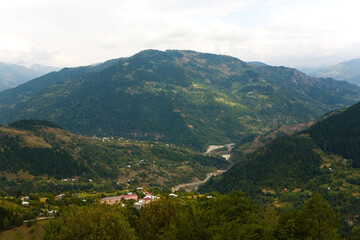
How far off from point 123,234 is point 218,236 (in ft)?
76.5

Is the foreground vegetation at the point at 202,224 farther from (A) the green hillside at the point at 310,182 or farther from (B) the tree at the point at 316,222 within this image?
(A) the green hillside at the point at 310,182

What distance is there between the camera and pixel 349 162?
188m

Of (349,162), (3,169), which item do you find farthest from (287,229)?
(3,169)

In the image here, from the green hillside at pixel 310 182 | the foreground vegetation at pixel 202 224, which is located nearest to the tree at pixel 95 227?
the foreground vegetation at pixel 202 224

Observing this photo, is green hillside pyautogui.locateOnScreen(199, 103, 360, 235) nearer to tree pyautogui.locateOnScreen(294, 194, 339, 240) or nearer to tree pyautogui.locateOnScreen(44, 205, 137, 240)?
tree pyautogui.locateOnScreen(294, 194, 339, 240)

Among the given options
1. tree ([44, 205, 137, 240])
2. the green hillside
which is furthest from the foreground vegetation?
the green hillside

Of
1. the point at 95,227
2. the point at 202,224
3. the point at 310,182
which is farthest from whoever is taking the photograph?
the point at 310,182

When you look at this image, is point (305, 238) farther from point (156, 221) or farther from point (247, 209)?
point (156, 221)

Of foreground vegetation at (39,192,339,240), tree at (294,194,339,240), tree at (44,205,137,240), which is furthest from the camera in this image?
tree at (294,194,339,240)

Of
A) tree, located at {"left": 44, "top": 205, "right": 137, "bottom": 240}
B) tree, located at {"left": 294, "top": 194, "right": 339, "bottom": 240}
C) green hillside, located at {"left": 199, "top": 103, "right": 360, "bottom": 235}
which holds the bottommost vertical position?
green hillside, located at {"left": 199, "top": 103, "right": 360, "bottom": 235}

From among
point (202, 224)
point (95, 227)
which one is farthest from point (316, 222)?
point (95, 227)

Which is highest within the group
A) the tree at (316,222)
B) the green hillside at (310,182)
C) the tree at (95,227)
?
the tree at (95,227)

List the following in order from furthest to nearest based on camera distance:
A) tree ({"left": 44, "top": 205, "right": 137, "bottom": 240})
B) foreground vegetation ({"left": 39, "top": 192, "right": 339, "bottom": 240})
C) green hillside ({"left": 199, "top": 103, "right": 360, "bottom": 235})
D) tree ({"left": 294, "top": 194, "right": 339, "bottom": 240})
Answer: green hillside ({"left": 199, "top": 103, "right": 360, "bottom": 235}), tree ({"left": 294, "top": 194, "right": 339, "bottom": 240}), tree ({"left": 44, "top": 205, "right": 137, "bottom": 240}), foreground vegetation ({"left": 39, "top": 192, "right": 339, "bottom": 240})

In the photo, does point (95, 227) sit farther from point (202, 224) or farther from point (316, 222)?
point (316, 222)
